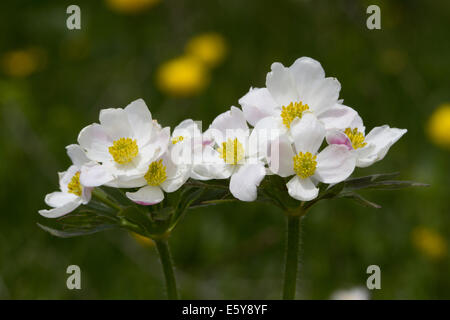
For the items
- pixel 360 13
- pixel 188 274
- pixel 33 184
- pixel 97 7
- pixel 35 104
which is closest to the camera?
pixel 188 274

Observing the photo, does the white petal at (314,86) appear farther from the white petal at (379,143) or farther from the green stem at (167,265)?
the green stem at (167,265)

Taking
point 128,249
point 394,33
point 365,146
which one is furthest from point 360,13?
point 365,146

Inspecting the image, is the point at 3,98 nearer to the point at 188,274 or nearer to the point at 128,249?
the point at 128,249

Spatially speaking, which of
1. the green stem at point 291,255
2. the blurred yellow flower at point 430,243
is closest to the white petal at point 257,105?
the green stem at point 291,255

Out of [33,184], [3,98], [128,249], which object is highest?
[3,98]

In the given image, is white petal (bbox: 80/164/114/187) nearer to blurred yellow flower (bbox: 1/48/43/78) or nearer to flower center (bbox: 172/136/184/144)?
flower center (bbox: 172/136/184/144)

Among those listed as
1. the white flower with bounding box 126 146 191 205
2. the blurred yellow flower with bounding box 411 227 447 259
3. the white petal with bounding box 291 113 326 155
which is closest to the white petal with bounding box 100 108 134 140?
the white flower with bounding box 126 146 191 205

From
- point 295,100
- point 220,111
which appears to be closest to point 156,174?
point 295,100
